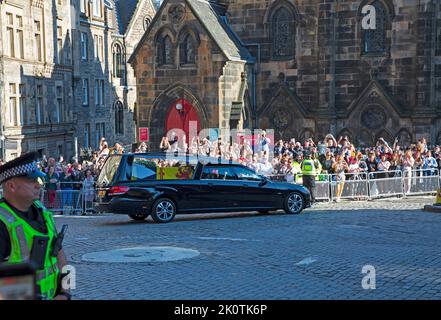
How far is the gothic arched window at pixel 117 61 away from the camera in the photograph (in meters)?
54.8

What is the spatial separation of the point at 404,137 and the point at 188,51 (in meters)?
9.72

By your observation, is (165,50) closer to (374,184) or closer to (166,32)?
(166,32)

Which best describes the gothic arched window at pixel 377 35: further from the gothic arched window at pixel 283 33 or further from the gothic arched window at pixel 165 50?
the gothic arched window at pixel 165 50

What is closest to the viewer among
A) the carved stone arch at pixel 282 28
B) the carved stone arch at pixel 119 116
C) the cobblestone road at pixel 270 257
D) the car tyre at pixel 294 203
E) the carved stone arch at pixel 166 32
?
the cobblestone road at pixel 270 257

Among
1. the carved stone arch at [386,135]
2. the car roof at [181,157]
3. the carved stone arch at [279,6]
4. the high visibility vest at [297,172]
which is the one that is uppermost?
the carved stone arch at [279,6]

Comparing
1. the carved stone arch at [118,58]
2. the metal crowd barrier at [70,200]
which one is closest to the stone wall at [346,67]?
the metal crowd barrier at [70,200]

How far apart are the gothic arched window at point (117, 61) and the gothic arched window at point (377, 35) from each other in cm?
2988

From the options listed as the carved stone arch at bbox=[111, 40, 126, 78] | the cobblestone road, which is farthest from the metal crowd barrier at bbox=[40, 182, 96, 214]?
the carved stone arch at bbox=[111, 40, 126, 78]
